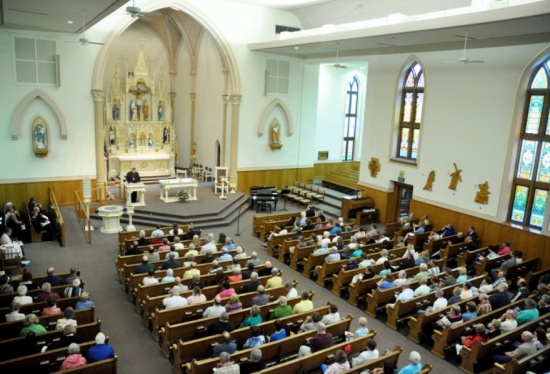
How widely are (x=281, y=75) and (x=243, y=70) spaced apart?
204cm

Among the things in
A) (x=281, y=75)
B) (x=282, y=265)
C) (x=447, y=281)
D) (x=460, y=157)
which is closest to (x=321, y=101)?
(x=281, y=75)

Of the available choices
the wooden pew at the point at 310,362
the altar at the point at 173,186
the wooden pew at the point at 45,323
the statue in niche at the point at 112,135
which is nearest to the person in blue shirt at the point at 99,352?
the wooden pew at the point at 45,323

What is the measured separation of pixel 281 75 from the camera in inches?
822

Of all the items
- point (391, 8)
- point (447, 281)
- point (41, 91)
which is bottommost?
point (447, 281)

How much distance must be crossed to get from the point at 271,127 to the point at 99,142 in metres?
7.91

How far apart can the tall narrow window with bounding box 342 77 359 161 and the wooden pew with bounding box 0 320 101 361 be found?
62.0 ft

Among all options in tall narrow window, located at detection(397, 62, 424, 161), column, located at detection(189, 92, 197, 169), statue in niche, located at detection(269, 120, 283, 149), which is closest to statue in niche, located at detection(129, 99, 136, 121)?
column, located at detection(189, 92, 197, 169)

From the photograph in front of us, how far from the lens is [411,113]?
17000 millimetres

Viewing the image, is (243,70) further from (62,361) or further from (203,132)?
(62,361)

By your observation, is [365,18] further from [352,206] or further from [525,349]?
Answer: [525,349]

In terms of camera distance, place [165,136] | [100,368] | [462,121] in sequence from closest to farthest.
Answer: [100,368] → [462,121] → [165,136]

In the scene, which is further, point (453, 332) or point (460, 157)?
point (460, 157)

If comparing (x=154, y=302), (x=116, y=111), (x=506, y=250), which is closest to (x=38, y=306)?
(x=154, y=302)

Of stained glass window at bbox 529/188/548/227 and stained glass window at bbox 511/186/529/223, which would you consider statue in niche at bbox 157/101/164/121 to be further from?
stained glass window at bbox 529/188/548/227
